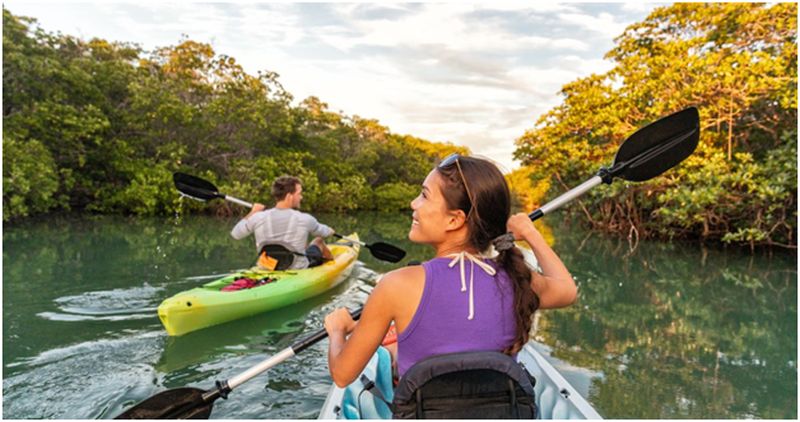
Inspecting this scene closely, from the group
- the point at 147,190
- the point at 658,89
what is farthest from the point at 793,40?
the point at 147,190

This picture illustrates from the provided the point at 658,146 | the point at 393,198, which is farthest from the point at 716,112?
the point at 393,198

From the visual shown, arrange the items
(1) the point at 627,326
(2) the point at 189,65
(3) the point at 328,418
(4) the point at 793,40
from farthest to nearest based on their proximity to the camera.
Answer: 1. (2) the point at 189,65
2. (4) the point at 793,40
3. (1) the point at 627,326
4. (3) the point at 328,418

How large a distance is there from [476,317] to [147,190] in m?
15.0

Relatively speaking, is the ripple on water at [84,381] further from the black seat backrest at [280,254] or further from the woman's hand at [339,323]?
the woman's hand at [339,323]

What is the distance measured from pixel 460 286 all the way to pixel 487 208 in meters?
0.22

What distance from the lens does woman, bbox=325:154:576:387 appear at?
4.04 ft

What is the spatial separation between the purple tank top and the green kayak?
2835mm

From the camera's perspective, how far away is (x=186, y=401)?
6.54 ft

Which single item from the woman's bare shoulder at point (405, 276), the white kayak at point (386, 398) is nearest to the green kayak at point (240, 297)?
the white kayak at point (386, 398)

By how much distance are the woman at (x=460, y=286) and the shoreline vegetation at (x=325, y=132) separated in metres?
8.15

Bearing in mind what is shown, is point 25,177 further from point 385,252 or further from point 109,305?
point 385,252

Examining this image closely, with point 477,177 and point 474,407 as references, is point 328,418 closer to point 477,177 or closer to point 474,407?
point 474,407

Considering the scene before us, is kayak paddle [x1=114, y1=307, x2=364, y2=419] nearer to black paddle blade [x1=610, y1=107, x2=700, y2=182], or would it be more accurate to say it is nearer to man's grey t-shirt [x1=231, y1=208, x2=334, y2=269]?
black paddle blade [x1=610, y1=107, x2=700, y2=182]

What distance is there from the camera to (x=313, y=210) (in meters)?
20.3
